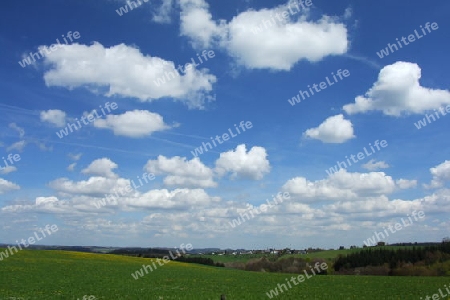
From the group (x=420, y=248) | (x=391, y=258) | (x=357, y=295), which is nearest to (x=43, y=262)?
(x=357, y=295)

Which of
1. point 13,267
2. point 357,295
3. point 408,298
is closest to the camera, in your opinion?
point 408,298

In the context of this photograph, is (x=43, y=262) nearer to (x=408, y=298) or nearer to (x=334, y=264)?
(x=408, y=298)

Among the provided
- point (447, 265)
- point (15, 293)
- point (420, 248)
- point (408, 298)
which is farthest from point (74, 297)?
point (420, 248)

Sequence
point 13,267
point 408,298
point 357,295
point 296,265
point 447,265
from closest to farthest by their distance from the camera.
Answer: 1. point 408,298
2. point 357,295
3. point 13,267
4. point 447,265
5. point 296,265

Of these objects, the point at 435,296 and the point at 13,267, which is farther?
the point at 13,267

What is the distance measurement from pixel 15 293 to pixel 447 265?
6681 centimetres

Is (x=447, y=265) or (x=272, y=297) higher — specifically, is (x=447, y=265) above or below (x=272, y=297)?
below

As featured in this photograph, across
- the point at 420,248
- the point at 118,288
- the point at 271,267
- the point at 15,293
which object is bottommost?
the point at 420,248

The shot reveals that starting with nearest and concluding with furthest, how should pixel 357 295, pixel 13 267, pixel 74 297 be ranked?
1. pixel 74 297
2. pixel 357 295
3. pixel 13 267

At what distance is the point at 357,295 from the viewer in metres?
28.2

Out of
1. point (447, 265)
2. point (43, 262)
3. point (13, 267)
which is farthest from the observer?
point (447, 265)

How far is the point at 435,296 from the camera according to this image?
26.7 metres

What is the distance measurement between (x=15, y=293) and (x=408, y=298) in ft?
85.4

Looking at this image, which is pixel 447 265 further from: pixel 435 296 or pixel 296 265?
pixel 435 296
